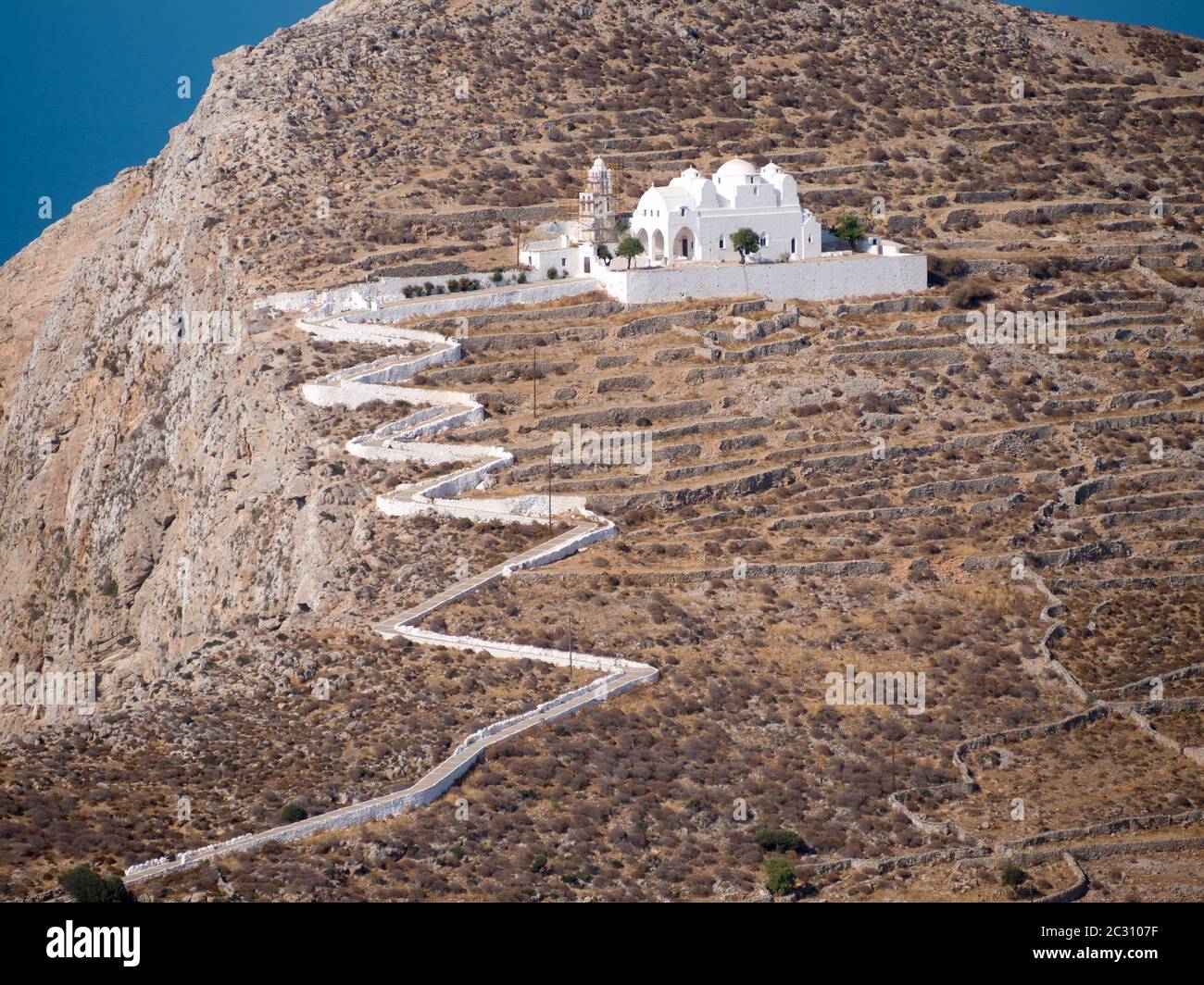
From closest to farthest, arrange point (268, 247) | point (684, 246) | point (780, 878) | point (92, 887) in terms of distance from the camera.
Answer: point (92, 887)
point (780, 878)
point (684, 246)
point (268, 247)

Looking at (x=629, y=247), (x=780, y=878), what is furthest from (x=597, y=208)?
(x=780, y=878)

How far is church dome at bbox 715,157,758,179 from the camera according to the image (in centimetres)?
7575

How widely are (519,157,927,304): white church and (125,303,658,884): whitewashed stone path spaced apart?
815 cm

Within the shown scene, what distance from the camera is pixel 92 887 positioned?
40.5 m

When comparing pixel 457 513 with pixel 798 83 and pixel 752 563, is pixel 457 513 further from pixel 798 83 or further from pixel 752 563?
pixel 798 83

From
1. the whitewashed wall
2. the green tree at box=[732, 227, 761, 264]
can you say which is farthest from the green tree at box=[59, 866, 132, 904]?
Answer: the green tree at box=[732, 227, 761, 264]

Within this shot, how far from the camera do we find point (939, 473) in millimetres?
65500

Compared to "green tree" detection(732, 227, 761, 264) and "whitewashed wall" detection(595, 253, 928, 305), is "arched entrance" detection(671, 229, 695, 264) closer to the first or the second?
"whitewashed wall" detection(595, 253, 928, 305)

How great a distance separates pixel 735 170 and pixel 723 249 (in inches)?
120

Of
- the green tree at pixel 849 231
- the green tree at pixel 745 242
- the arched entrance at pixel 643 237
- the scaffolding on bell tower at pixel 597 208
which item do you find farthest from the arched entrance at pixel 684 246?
the green tree at pixel 849 231

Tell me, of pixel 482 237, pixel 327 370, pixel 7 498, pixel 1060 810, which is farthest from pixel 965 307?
pixel 7 498

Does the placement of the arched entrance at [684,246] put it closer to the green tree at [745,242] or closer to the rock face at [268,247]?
the green tree at [745,242]

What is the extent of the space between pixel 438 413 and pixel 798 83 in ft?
122

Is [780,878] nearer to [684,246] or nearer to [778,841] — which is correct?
[778,841]
